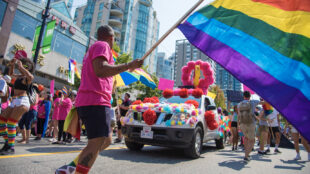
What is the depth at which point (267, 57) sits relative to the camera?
99.2 inches

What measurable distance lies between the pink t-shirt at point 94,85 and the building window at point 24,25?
20.1 metres

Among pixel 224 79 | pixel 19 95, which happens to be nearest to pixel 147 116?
pixel 19 95

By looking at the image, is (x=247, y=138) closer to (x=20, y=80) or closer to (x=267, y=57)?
(x=267, y=57)

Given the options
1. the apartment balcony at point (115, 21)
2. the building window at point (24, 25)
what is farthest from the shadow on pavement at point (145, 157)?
the apartment balcony at point (115, 21)

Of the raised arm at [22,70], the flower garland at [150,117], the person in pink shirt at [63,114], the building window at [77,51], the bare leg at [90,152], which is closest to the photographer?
the bare leg at [90,152]

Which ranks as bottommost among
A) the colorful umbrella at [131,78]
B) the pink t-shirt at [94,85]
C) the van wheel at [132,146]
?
the van wheel at [132,146]

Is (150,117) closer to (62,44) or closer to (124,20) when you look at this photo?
(62,44)

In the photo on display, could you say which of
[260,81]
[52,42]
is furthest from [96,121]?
[52,42]

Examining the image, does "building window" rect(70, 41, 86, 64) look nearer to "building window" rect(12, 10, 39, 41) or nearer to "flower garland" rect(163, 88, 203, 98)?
"building window" rect(12, 10, 39, 41)

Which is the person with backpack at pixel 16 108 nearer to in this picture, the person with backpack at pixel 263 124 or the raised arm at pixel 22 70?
the raised arm at pixel 22 70

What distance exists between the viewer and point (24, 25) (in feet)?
62.5

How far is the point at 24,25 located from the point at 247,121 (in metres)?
20.8

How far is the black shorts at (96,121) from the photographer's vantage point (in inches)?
79.7

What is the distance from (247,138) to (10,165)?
530 centimetres
